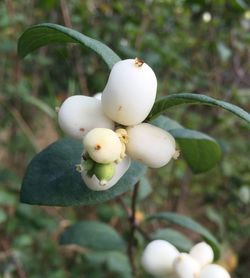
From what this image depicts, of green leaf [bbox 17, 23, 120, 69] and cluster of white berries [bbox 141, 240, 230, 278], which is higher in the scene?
green leaf [bbox 17, 23, 120, 69]

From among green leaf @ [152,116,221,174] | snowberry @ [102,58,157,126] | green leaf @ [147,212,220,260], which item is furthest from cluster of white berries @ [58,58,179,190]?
green leaf @ [147,212,220,260]

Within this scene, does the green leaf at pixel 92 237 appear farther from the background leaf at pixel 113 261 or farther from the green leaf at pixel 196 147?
the green leaf at pixel 196 147

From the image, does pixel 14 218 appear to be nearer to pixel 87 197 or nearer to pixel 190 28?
pixel 87 197

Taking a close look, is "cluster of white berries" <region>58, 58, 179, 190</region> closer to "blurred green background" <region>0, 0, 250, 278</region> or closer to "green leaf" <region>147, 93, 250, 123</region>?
"green leaf" <region>147, 93, 250, 123</region>

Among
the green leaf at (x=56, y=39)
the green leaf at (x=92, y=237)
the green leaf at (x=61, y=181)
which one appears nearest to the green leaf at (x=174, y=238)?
the green leaf at (x=92, y=237)

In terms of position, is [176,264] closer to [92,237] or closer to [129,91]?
[129,91]
